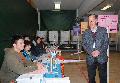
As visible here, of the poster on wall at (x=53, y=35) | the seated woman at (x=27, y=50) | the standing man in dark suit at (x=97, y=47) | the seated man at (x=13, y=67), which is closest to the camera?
the seated man at (x=13, y=67)

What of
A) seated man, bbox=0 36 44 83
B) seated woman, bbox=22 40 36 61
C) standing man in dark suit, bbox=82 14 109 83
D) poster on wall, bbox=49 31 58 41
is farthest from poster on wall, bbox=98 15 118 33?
poster on wall, bbox=49 31 58 41

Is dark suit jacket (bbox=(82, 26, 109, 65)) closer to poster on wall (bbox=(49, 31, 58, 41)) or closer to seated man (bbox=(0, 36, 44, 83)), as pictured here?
seated man (bbox=(0, 36, 44, 83))

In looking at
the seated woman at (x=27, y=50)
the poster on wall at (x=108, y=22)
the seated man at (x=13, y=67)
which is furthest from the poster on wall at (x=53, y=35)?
the seated man at (x=13, y=67)

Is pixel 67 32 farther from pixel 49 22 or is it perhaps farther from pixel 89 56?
pixel 89 56

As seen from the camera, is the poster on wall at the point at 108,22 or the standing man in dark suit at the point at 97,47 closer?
the standing man in dark suit at the point at 97,47

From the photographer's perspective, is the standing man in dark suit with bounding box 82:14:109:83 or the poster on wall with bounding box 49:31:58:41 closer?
the standing man in dark suit with bounding box 82:14:109:83

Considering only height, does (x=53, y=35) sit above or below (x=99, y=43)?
above

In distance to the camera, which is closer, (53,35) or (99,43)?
(99,43)

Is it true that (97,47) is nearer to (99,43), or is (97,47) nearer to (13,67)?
(99,43)

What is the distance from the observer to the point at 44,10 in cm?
2081

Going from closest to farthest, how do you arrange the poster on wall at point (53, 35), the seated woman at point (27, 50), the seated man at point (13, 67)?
the seated man at point (13, 67) < the seated woman at point (27, 50) < the poster on wall at point (53, 35)

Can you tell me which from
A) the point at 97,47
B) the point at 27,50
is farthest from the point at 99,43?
the point at 27,50

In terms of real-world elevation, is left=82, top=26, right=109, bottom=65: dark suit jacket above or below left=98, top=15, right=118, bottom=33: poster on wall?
below

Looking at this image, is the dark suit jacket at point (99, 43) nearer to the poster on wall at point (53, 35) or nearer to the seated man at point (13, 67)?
the seated man at point (13, 67)
